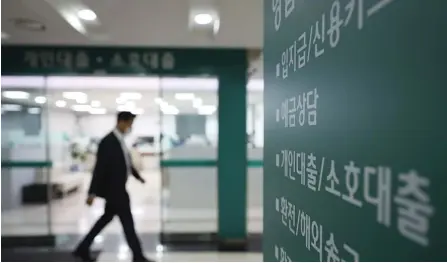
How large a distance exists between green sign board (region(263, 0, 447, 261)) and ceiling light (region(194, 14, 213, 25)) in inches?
96.9

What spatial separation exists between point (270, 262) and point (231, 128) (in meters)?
3.67

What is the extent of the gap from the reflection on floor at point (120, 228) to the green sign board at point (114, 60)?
78.3 inches

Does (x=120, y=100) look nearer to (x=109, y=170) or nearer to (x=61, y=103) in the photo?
→ (x=61, y=103)

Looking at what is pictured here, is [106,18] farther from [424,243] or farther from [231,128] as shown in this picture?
[424,243]

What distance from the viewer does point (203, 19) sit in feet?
12.7

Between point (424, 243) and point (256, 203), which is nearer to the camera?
point (424, 243)

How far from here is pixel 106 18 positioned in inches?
154

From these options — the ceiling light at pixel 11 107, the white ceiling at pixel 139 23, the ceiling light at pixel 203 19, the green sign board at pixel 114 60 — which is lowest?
the ceiling light at pixel 11 107

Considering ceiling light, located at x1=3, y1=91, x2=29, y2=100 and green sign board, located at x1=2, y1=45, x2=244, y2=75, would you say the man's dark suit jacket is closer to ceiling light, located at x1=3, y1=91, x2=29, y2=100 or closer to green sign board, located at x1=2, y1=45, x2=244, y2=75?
green sign board, located at x1=2, y1=45, x2=244, y2=75

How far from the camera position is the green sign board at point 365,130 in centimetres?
57

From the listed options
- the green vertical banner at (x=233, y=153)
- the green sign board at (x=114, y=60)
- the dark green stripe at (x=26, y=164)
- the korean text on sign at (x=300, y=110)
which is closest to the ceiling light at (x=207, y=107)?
the green vertical banner at (x=233, y=153)

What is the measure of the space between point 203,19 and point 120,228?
3579mm

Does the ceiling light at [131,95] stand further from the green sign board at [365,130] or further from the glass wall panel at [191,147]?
the green sign board at [365,130]

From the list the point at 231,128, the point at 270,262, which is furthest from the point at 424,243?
the point at 231,128
